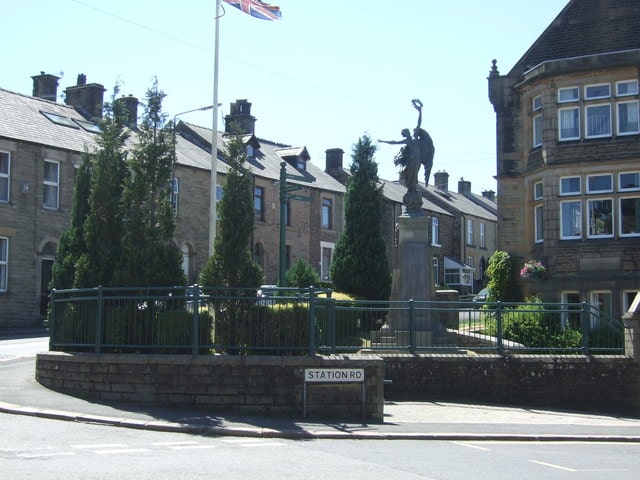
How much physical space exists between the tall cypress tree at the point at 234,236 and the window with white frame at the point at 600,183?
12457 mm

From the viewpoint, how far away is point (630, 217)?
23875mm

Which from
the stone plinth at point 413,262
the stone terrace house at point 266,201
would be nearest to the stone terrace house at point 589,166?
the stone plinth at point 413,262

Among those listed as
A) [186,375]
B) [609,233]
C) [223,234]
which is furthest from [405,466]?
[609,233]

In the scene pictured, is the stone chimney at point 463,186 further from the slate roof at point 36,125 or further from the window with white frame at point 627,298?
the window with white frame at point 627,298

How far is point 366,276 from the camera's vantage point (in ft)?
90.8

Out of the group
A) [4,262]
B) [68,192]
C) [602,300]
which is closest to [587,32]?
[602,300]

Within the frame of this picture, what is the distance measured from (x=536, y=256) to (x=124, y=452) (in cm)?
1795

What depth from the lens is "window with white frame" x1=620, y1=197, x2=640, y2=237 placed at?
23766 mm

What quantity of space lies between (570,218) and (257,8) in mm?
11187

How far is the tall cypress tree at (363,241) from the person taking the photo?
27.7 metres

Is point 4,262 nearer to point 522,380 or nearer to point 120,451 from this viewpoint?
point 522,380

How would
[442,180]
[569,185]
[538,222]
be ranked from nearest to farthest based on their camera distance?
[569,185], [538,222], [442,180]

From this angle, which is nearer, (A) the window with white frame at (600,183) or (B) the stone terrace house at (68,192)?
(A) the window with white frame at (600,183)

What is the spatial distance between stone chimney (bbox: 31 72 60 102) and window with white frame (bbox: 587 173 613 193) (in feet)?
85.5
